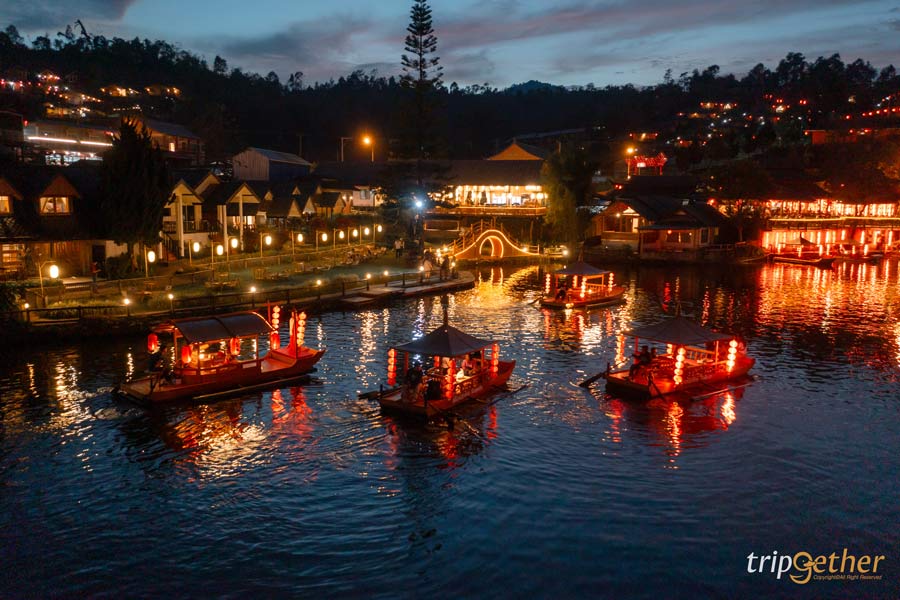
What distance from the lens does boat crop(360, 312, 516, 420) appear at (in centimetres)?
2548

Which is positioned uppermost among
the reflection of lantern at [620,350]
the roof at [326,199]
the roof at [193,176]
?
the roof at [193,176]

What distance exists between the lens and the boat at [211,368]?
26.8 m

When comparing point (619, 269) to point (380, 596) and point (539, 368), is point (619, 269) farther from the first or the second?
point (380, 596)

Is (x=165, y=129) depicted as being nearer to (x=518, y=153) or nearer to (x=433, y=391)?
(x=518, y=153)

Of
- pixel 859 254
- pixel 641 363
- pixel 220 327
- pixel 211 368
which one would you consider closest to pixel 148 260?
pixel 220 327

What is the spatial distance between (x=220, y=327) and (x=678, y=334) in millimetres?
18927

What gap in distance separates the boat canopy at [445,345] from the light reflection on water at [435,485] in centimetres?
268

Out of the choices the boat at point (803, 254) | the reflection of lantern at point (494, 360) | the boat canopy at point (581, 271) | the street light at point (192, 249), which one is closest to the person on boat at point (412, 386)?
the reflection of lantern at point (494, 360)

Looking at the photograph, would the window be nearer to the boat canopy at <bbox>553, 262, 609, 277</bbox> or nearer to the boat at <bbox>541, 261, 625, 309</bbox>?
the boat at <bbox>541, 261, 625, 309</bbox>

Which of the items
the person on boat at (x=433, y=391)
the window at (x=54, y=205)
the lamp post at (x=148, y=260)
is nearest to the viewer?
the person on boat at (x=433, y=391)

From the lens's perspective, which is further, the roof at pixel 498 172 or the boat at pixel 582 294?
the roof at pixel 498 172

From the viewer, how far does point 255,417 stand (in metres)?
26.0

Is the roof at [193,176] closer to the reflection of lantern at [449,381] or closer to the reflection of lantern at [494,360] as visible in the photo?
the reflection of lantern at [494,360]

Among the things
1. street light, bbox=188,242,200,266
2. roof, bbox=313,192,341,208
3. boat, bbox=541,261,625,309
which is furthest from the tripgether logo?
roof, bbox=313,192,341,208
